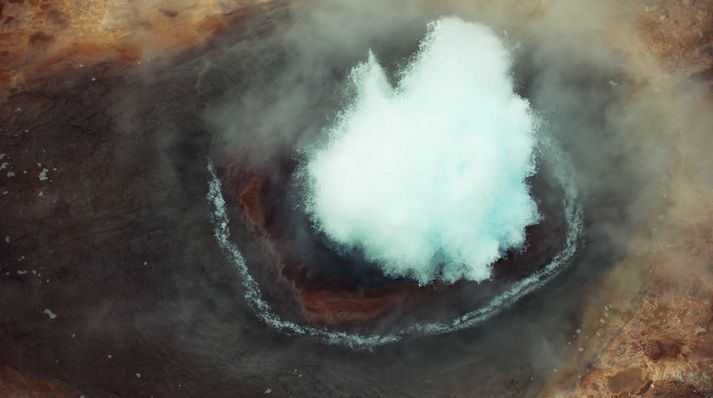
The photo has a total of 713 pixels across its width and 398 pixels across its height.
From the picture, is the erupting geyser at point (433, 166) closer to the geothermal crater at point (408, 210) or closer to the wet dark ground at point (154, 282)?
the geothermal crater at point (408, 210)

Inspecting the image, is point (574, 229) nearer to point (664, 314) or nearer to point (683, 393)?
point (664, 314)

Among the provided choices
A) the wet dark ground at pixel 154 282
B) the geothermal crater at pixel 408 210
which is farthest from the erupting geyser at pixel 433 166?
the wet dark ground at pixel 154 282

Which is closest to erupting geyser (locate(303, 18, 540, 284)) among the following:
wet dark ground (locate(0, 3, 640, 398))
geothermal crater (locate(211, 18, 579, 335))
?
geothermal crater (locate(211, 18, 579, 335))

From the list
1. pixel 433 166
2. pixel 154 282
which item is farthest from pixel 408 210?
pixel 154 282

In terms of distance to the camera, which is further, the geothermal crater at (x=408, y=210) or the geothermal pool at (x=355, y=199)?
the geothermal crater at (x=408, y=210)

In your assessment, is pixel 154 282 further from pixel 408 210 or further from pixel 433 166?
pixel 433 166
